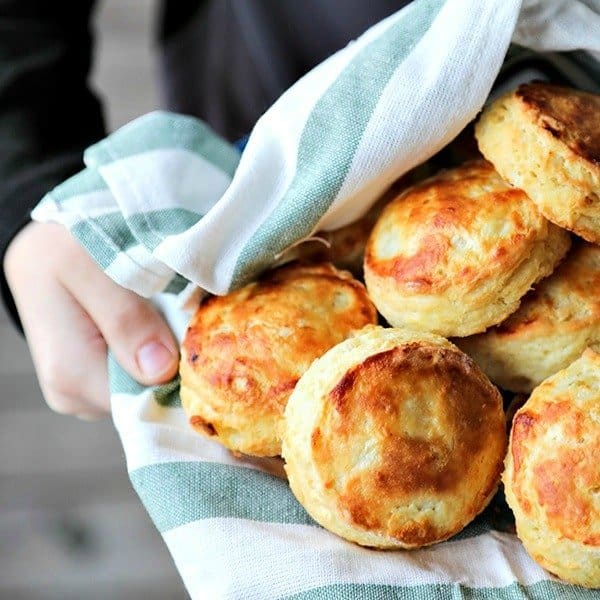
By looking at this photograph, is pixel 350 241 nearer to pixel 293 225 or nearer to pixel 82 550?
pixel 293 225

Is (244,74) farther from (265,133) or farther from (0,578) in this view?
(0,578)

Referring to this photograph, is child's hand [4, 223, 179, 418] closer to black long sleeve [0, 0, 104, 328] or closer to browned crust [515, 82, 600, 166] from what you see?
black long sleeve [0, 0, 104, 328]

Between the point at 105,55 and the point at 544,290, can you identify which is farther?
the point at 105,55

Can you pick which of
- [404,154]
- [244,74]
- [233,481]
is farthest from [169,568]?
[404,154]

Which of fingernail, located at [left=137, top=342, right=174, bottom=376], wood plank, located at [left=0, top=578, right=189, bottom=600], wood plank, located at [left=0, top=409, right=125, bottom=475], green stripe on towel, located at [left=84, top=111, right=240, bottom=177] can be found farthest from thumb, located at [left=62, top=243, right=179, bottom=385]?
wood plank, located at [left=0, top=409, right=125, bottom=475]

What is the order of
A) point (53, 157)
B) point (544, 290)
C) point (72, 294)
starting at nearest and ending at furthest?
1. point (544, 290)
2. point (72, 294)
3. point (53, 157)

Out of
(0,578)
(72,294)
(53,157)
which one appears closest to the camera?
(72,294)

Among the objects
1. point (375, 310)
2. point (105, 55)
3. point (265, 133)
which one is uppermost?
point (265, 133)
